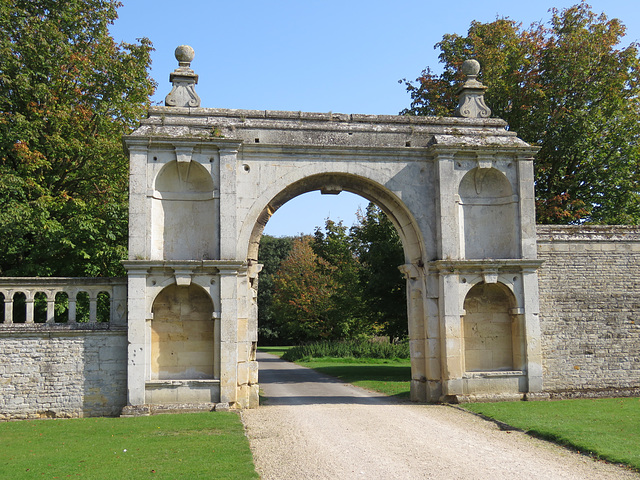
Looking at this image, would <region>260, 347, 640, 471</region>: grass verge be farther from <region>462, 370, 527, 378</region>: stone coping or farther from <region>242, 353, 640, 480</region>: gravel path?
<region>462, 370, 527, 378</region>: stone coping

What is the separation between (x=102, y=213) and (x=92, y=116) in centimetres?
310

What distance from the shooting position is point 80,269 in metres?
17.4

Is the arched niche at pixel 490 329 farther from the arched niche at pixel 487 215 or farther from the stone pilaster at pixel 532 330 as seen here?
the arched niche at pixel 487 215

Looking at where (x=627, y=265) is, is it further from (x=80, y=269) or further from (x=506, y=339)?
(x=80, y=269)

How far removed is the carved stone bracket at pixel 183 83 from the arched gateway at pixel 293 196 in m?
0.03

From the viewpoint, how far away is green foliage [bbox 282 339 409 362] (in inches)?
1190

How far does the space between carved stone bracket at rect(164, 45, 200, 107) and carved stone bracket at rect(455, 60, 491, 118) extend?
6306 mm

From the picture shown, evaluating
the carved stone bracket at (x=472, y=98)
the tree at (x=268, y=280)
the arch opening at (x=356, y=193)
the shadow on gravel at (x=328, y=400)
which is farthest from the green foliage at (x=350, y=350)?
the carved stone bracket at (x=472, y=98)

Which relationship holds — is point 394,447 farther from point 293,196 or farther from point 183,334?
point 293,196

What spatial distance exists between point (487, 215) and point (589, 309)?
3.20m

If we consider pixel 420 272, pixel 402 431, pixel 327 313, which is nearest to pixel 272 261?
pixel 327 313

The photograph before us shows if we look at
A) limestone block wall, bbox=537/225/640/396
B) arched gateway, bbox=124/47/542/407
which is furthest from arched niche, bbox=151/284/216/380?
limestone block wall, bbox=537/225/640/396

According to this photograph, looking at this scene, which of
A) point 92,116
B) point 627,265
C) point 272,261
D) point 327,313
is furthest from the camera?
point 272,261

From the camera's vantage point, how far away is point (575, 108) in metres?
A: 20.7
